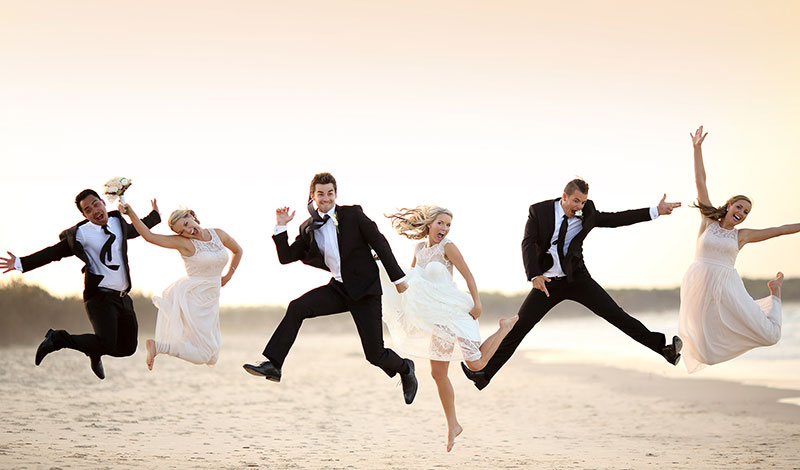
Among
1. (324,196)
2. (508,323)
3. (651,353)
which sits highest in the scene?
(324,196)

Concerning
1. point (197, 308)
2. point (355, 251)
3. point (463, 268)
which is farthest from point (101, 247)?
point (463, 268)

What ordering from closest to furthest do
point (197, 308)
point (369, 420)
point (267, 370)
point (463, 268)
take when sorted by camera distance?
point (267, 370)
point (463, 268)
point (197, 308)
point (369, 420)

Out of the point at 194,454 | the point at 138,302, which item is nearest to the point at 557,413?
the point at 194,454

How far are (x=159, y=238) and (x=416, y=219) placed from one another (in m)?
2.67

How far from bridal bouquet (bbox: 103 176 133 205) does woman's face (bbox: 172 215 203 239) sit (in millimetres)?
627

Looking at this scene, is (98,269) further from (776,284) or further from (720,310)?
(776,284)

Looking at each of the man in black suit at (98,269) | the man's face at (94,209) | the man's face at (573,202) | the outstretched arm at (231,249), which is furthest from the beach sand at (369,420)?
the man's face at (573,202)

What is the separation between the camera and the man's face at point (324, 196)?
9.22 meters

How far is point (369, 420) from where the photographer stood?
1867 centimetres

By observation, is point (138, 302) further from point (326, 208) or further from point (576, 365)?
point (326, 208)

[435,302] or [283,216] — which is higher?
[283,216]

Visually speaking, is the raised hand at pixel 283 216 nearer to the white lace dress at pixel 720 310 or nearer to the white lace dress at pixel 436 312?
the white lace dress at pixel 436 312

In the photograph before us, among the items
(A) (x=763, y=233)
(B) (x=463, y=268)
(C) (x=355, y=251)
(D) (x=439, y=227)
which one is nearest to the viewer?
(C) (x=355, y=251)

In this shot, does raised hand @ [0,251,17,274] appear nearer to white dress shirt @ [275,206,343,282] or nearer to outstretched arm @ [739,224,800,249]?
white dress shirt @ [275,206,343,282]
